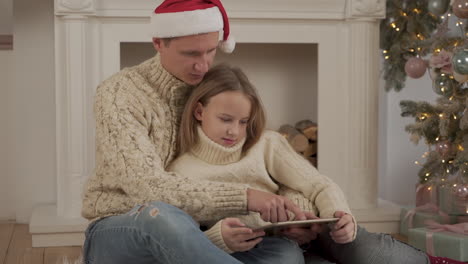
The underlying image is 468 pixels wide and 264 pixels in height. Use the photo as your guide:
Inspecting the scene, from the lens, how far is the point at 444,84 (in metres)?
2.59

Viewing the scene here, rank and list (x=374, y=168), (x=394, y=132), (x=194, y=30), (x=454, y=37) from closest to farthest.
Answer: (x=194, y=30) → (x=454, y=37) → (x=374, y=168) → (x=394, y=132)

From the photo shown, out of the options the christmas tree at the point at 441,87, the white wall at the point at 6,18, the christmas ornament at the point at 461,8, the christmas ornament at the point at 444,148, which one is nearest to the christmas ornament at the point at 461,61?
the christmas tree at the point at 441,87

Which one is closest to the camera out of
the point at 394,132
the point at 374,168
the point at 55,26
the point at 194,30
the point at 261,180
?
the point at 194,30

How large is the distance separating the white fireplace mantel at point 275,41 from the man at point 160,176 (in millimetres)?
1039

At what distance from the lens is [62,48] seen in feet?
9.36

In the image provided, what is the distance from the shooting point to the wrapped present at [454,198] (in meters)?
2.42

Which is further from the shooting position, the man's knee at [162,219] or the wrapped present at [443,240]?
the wrapped present at [443,240]

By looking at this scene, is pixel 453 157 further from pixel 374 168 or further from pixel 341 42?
pixel 341 42

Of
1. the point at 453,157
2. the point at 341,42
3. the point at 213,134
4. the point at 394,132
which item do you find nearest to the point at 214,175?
the point at 213,134

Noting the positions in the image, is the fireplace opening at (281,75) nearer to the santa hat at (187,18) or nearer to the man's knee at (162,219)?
the santa hat at (187,18)

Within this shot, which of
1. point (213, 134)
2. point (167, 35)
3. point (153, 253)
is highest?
point (167, 35)

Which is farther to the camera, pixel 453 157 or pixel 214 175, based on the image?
pixel 453 157

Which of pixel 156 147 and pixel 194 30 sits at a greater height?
pixel 194 30

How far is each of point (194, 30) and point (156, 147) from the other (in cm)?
29
